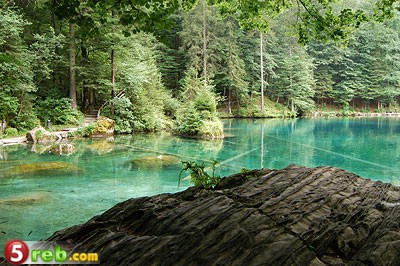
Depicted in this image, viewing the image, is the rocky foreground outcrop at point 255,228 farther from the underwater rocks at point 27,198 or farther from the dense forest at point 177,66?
the underwater rocks at point 27,198

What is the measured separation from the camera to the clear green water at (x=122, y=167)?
594 cm

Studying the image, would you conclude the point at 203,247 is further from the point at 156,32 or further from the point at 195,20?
the point at 195,20

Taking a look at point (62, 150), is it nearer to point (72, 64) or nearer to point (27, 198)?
point (27, 198)

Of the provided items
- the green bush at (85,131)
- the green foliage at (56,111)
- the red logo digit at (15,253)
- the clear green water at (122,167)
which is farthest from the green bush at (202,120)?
the red logo digit at (15,253)

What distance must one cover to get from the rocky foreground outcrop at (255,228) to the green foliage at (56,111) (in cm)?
1690

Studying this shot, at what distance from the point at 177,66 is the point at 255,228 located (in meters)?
31.4

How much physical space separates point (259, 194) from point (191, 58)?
28701mm

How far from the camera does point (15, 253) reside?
2.11 meters

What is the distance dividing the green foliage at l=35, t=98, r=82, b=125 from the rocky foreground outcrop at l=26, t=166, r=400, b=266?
16.9 meters

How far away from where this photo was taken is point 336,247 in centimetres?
200

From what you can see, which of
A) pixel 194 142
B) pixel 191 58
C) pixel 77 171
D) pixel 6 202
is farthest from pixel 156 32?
pixel 191 58

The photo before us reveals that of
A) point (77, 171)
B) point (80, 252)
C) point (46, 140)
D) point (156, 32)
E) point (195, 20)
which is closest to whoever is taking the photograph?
point (80, 252)

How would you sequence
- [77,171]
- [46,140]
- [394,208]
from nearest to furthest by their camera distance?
[394,208]
[77,171]
[46,140]

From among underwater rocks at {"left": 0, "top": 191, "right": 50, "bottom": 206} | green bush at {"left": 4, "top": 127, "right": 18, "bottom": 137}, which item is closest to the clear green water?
underwater rocks at {"left": 0, "top": 191, "right": 50, "bottom": 206}
